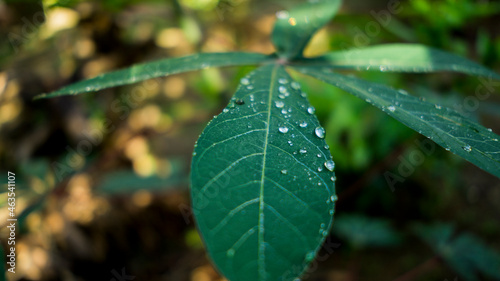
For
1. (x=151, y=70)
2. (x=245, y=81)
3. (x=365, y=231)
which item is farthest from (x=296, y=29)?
(x=365, y=231)

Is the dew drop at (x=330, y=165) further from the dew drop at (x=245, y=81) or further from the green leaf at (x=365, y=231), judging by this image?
the green leaf at (x=365, y=231)

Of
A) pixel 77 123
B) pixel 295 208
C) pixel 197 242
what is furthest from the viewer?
pixel 77 123

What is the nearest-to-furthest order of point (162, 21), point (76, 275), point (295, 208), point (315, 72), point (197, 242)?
point (295, 208) → point (315, 72) → point (76, 275) → point (197, 242) → point (162, 21)

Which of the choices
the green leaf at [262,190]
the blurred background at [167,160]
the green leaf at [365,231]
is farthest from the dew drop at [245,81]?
the green leaf at [365,231]

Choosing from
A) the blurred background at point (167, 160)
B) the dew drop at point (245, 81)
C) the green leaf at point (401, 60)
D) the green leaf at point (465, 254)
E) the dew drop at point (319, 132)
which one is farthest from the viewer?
the blurred background at point (167, 160)

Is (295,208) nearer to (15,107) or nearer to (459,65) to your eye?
(459,65)

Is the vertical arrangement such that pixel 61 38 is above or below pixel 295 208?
above

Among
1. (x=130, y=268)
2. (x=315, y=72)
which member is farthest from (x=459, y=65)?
(x=130, y=268)
